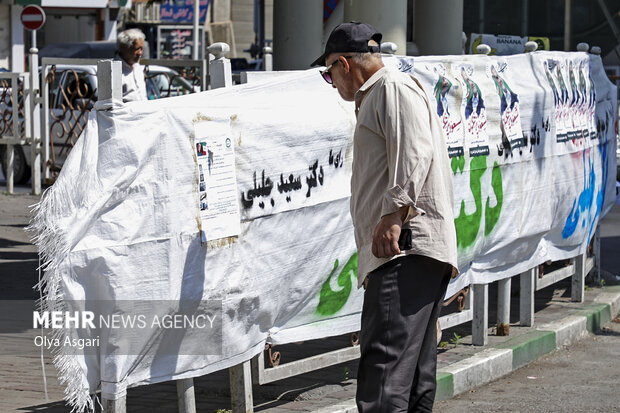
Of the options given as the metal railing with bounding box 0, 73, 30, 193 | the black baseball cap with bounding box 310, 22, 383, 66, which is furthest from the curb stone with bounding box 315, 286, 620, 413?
the metal railing with bounding box 0, 73, 30, 193

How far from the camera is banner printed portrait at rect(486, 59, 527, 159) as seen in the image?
750cm

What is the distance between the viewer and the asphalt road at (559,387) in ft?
21.5

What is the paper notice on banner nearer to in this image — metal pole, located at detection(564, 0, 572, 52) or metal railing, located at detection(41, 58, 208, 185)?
metal railing, located at detection(41, 58, 208, 185)

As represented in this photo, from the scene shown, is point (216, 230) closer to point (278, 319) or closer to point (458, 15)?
point (278, 319)

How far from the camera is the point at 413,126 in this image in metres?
4.43

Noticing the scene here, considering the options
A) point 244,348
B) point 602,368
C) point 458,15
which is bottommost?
point 602,368

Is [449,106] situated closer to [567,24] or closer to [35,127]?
[35,127]

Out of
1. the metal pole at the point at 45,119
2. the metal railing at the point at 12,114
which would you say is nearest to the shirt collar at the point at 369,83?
the metal pole at the point at 45,119

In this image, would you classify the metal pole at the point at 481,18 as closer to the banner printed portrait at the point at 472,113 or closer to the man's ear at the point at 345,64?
the banner printed portrait at the point at 472,113

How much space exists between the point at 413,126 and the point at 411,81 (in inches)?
9.7

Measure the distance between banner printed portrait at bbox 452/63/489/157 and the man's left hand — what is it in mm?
2670

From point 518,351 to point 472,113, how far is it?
5.06 feet

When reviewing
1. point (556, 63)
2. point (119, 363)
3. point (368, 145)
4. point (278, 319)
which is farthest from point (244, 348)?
point (556, 63)

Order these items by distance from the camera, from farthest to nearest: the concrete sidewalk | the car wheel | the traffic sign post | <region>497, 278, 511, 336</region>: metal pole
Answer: the car wheel < the traffic sign post < <region>497, 278, 511, 336</region>: metal pole < the concrete sidewalk
